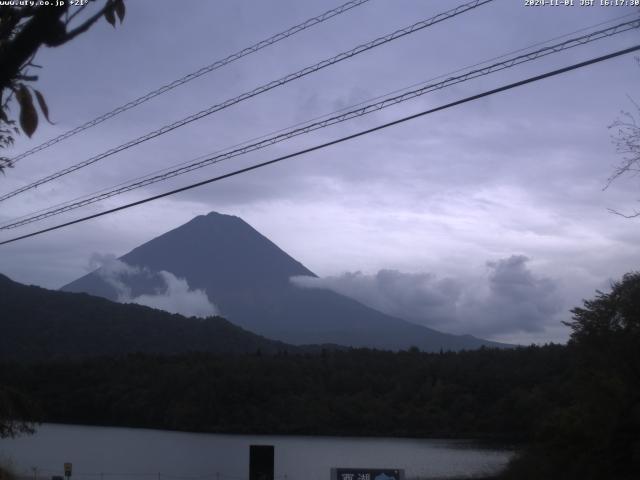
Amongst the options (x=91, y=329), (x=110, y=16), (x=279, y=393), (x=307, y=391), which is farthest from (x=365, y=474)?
(x=91, y=329)

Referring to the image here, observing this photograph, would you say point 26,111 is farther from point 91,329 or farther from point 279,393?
point 91,329

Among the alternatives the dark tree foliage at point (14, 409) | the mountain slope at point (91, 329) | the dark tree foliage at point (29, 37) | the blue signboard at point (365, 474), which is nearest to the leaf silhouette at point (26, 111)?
the dark tree foliage at point (29, 37)

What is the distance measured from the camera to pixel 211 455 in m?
53.6

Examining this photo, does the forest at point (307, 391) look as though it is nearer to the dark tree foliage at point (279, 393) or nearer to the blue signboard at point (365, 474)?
the dark tree foliage at point (279, 393)

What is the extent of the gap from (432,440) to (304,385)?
656 inches

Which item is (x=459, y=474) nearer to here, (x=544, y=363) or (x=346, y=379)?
(x=544, y=363)

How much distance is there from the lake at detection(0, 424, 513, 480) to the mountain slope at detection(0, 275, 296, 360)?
1787cm

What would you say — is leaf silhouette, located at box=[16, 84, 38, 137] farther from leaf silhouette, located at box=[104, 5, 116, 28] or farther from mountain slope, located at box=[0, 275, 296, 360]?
mountain slope, located at box=[0, 275, 296, 360]

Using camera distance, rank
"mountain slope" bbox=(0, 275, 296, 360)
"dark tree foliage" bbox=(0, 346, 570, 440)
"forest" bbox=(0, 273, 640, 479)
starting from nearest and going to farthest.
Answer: "forest" bbox=(0, 273, 640, 479), "dark tree foliage" bbox=(0, 346, 570, 440), "mountain slope" bbox=(0, 275, 296, 360)

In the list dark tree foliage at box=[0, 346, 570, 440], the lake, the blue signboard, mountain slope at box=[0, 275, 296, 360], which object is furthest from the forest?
the blue signboard

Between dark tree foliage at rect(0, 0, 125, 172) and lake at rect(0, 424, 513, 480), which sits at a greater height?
dark tree foliage at rect(0, 0, 125, 172)

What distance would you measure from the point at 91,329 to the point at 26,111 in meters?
101

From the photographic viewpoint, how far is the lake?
4378 cm

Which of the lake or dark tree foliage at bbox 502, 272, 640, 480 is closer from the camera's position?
dark tree foliage at bbox 502, 272, 640, 480
